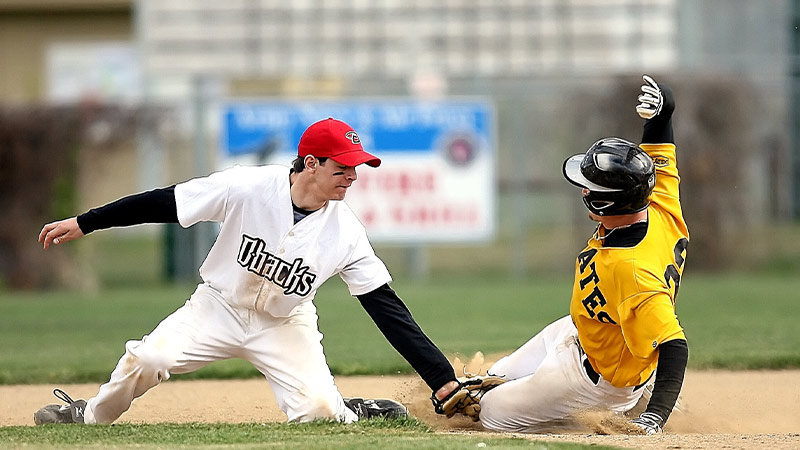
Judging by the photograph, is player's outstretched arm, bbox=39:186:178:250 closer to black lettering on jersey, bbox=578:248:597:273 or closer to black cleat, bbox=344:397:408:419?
black cleat, bbox=344:397:408:419

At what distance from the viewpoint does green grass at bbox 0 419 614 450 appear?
446 cm

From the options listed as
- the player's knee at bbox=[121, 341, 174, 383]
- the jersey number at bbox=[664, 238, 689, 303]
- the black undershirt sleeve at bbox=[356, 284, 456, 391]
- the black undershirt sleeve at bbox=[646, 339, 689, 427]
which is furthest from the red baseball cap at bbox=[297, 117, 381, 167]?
the black undershirt sleeve at bbox=[646, 339, 689, 427]

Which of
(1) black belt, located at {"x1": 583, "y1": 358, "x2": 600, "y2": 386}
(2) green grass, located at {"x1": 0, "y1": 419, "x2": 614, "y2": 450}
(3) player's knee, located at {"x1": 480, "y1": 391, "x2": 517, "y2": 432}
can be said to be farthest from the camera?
(3) player's knee, located at {"x1": 480, "y1": 391, "x2": 517, "y2": 432}

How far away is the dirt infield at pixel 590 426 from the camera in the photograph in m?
4.83

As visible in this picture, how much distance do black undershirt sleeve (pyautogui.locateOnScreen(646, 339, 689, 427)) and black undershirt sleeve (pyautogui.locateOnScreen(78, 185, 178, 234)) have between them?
2209 mm

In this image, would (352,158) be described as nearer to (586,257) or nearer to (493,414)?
(586,257)

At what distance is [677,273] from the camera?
511 centimetres

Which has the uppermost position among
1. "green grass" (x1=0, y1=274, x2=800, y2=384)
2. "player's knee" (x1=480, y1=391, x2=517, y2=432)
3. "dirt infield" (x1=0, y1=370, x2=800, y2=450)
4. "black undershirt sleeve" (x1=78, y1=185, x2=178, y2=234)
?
"black undershirt sleeve" (x1=78, y1=185, x2=178, y2=234)

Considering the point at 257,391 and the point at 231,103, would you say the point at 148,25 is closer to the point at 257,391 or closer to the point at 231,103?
the point at 231,103

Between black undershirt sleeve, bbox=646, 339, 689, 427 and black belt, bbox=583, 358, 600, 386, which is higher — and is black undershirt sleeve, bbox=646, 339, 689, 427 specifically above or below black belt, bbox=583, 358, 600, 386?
above

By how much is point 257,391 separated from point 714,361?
3.19 metres

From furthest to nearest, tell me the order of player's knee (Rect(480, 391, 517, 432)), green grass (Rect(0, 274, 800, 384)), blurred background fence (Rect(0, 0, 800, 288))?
blurred background fence (Rect(0, 0, 800, 288)), green grass (Rect(0, 274, 800, 384)), player's knee (Rect(480, 391, 517, 432))

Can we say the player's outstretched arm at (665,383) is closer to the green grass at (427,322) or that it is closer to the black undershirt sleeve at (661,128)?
the black undershirt sleeve at (661,128)

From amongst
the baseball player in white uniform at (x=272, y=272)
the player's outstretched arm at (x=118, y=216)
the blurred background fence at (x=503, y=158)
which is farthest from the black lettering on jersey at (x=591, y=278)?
the blurred background fence at (x=503, y=158)
